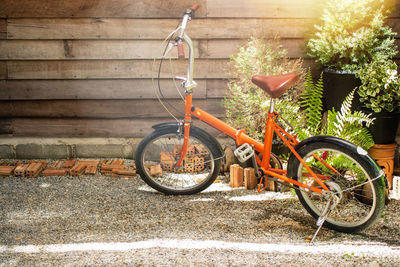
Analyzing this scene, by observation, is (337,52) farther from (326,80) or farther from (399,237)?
(399,237)

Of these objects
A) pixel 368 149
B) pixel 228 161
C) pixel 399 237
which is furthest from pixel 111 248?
pixel 368 149

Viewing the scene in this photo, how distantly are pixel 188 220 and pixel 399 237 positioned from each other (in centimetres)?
165

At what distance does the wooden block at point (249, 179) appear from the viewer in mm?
4055

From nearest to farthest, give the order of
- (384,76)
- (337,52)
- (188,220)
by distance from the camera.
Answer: (188,220)
(384,76)
(337,52)

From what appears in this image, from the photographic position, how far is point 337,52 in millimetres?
4098

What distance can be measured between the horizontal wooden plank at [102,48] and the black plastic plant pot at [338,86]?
2.03ft

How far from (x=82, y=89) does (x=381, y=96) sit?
322 centimetres

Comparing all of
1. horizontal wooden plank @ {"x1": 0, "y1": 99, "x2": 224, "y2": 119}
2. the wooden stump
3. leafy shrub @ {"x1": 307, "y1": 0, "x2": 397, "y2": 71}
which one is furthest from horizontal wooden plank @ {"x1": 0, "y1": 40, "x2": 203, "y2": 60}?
the wooden stump

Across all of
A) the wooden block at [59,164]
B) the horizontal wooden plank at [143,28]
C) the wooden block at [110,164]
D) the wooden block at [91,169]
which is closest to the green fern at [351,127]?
the horizontal wooden plank at [143,28]

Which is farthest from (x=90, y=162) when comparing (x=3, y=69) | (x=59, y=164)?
(x=3, y=69)

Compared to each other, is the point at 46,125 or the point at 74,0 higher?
the point at 74,0

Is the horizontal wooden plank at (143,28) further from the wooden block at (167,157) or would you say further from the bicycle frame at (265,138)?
the wooden block at (167,157)

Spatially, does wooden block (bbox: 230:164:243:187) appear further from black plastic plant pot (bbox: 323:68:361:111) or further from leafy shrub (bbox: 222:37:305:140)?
black plastic plant pot (bbox: 323:68:361:111)

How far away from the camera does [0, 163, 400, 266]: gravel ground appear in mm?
2855
